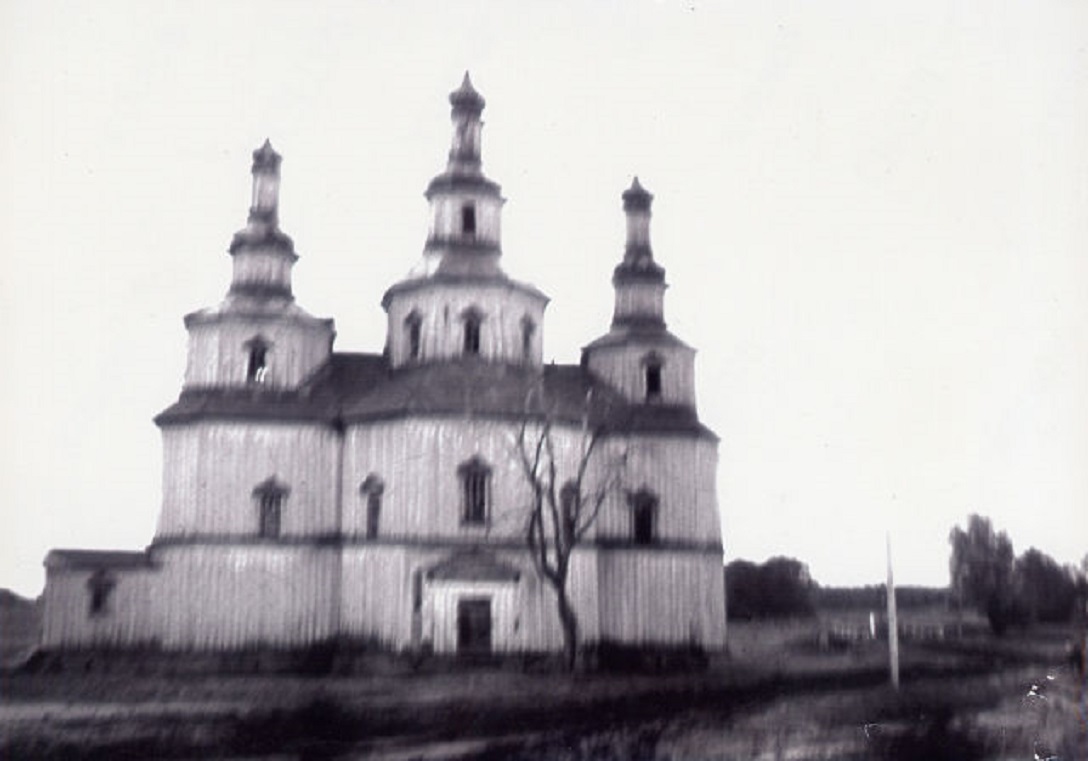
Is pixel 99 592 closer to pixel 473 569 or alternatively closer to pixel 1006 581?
pixel 473 569

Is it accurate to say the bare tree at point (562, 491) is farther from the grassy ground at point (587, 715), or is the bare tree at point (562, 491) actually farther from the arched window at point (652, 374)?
the grassy ground at point (587, 715)

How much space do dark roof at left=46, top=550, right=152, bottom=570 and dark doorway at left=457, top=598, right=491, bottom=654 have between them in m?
8.57

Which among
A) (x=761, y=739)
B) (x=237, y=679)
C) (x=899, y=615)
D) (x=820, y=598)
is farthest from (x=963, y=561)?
(x=237, y=679)

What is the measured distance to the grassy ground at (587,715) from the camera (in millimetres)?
18688

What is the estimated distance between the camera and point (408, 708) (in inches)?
854

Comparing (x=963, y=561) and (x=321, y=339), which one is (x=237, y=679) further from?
(x=963, y=561)

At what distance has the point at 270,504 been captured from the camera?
102 ft

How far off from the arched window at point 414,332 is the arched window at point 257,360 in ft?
13.2

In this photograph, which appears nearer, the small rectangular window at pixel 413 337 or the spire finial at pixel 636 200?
the small rectangular window at pixel 413 337

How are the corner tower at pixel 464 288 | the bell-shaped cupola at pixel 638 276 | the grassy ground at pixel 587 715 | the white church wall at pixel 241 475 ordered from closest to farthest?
the grassy ground at pixel 587 715 → the white church wall at pixel 241 475 → the corner tower at pixel 464 288 → the bell-shaped cupola at pixel 638 276

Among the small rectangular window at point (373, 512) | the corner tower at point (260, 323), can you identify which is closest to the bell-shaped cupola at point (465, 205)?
the corner tower at point (260, 323)

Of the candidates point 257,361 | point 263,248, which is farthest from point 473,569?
point 263,248

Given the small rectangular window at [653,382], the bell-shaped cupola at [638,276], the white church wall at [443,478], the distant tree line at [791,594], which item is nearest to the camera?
the distant tree line at [791,594]

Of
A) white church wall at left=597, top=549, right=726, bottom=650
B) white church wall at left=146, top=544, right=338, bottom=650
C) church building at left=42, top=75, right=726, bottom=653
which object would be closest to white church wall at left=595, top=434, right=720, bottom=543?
church building at left=42, top=75, right=726, bottom=653
